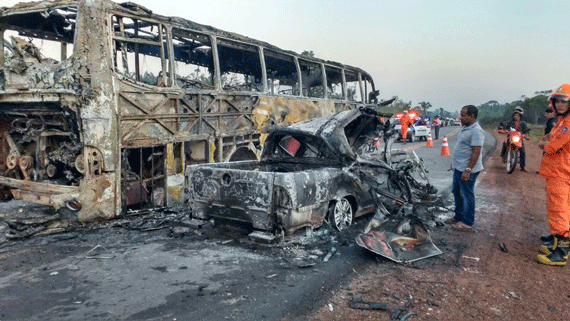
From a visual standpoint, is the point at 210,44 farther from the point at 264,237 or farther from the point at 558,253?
the point at 558,253

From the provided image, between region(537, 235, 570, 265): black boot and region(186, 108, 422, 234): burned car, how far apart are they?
7.22 feet

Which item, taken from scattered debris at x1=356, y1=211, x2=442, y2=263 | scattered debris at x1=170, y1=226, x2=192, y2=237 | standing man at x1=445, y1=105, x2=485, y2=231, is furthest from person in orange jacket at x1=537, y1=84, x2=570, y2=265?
scattered debris at x1=170, y1=226, x2=192, y2=237

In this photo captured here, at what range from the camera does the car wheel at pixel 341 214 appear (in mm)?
5371

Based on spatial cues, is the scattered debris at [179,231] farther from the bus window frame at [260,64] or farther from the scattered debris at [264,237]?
the bus window frame at [260,64]

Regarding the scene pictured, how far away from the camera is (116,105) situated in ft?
19.8

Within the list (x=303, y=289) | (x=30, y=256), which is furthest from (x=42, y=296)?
(x=303, y=289)

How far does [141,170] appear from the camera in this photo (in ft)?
21.9

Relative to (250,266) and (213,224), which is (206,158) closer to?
(213,224)

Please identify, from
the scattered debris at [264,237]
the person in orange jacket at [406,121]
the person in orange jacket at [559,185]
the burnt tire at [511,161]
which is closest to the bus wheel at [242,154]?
the scattered debris at [264,237]

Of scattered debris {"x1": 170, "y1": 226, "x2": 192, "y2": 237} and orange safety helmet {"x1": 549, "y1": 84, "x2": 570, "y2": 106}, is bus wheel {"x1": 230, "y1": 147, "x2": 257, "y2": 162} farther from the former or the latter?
orange safety helmet {"x1": 549, "y1": 84, "x2": 570, "y2": 106}

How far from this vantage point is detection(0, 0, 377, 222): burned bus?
588 cm

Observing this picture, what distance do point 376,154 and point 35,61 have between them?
18.9 feet

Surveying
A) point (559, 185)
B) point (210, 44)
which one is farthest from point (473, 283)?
point (210, 44)

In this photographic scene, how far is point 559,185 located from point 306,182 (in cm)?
293
